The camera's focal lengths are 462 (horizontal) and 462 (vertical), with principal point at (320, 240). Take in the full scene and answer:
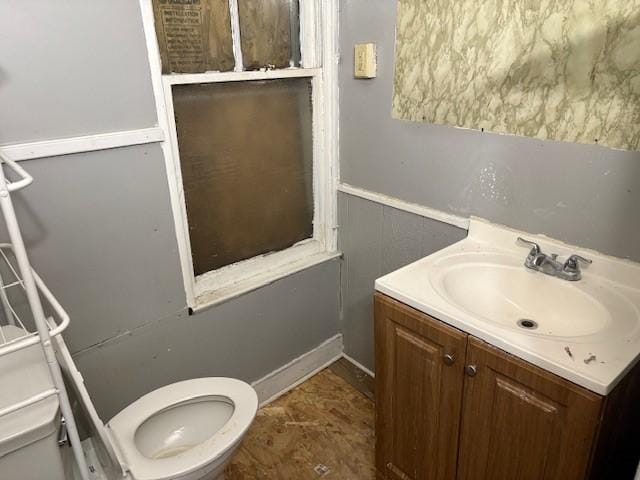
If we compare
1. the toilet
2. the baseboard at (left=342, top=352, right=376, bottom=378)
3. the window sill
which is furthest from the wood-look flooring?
the window sill

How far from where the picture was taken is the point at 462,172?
1.54 metres

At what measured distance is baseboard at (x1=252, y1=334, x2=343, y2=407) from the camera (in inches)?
81.4

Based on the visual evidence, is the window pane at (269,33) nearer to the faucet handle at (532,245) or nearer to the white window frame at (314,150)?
the white window frame at (314,150)

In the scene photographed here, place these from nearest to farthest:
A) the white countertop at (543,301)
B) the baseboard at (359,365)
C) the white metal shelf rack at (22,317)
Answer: the white metal shelf rack at (22,317)
the white countertop at (543,301)
the baseboard at (359,365)

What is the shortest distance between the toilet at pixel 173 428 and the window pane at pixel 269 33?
115 cm

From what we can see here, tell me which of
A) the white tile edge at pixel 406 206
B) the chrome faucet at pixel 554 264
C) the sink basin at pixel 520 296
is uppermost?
the white tile edge at pixel 406 206

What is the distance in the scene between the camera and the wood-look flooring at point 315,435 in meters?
1.76

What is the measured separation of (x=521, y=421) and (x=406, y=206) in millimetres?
884

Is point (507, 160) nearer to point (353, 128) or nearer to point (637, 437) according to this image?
A: point (353, 128)

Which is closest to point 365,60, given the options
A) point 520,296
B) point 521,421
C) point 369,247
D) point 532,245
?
point 369,247

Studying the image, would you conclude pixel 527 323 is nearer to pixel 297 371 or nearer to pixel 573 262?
pixel 573 262

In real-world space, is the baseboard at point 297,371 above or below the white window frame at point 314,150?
below

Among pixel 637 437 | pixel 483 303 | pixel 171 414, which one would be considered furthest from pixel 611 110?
pixel 171 414

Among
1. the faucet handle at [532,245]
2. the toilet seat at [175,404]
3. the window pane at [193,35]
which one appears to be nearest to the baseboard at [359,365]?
the toilet seat at [175,404]
